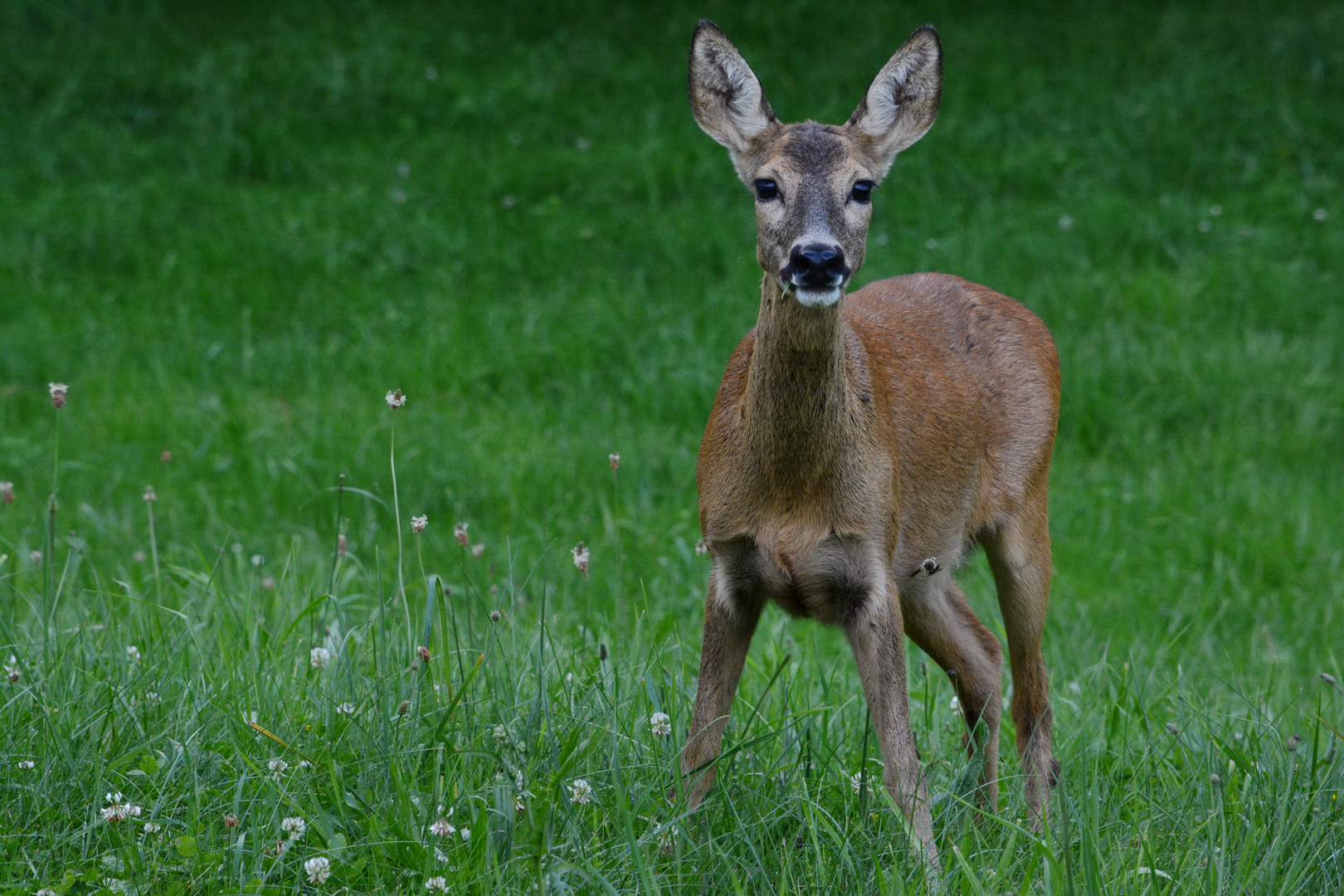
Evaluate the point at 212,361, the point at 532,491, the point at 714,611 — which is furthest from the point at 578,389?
the point at 714,611

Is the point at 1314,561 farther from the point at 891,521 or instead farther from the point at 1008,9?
the point at 1008,9

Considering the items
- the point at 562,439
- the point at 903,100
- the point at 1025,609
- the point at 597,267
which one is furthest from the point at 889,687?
the point at 597,267

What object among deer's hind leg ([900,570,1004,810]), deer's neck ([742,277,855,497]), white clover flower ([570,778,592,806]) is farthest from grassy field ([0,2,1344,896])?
deer's neck ([742,277,855,497])

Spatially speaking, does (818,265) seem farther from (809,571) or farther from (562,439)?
(562,439)

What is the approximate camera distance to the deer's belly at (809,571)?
10.0ft

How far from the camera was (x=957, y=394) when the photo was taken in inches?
153

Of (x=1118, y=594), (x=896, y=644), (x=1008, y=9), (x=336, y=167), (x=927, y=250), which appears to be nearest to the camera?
(x=896, y=644)

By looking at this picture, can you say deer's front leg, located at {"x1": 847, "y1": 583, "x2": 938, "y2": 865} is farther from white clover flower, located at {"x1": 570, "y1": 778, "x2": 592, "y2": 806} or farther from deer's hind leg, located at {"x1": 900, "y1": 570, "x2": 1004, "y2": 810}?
deer's hind leg, located at {"x1": 900, "y1": 570, "x2": 1004, "y2": 810}

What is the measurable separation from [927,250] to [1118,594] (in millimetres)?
3370

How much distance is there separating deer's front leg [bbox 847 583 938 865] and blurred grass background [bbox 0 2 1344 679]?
151 cm

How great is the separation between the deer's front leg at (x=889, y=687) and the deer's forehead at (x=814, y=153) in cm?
92

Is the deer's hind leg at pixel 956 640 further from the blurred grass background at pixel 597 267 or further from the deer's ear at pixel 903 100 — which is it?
the deer's ear at pixel 903 100

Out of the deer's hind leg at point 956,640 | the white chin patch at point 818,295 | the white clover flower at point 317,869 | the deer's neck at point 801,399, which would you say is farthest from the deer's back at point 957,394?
the white clover flower at point 317,869

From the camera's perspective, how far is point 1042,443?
4109mm
